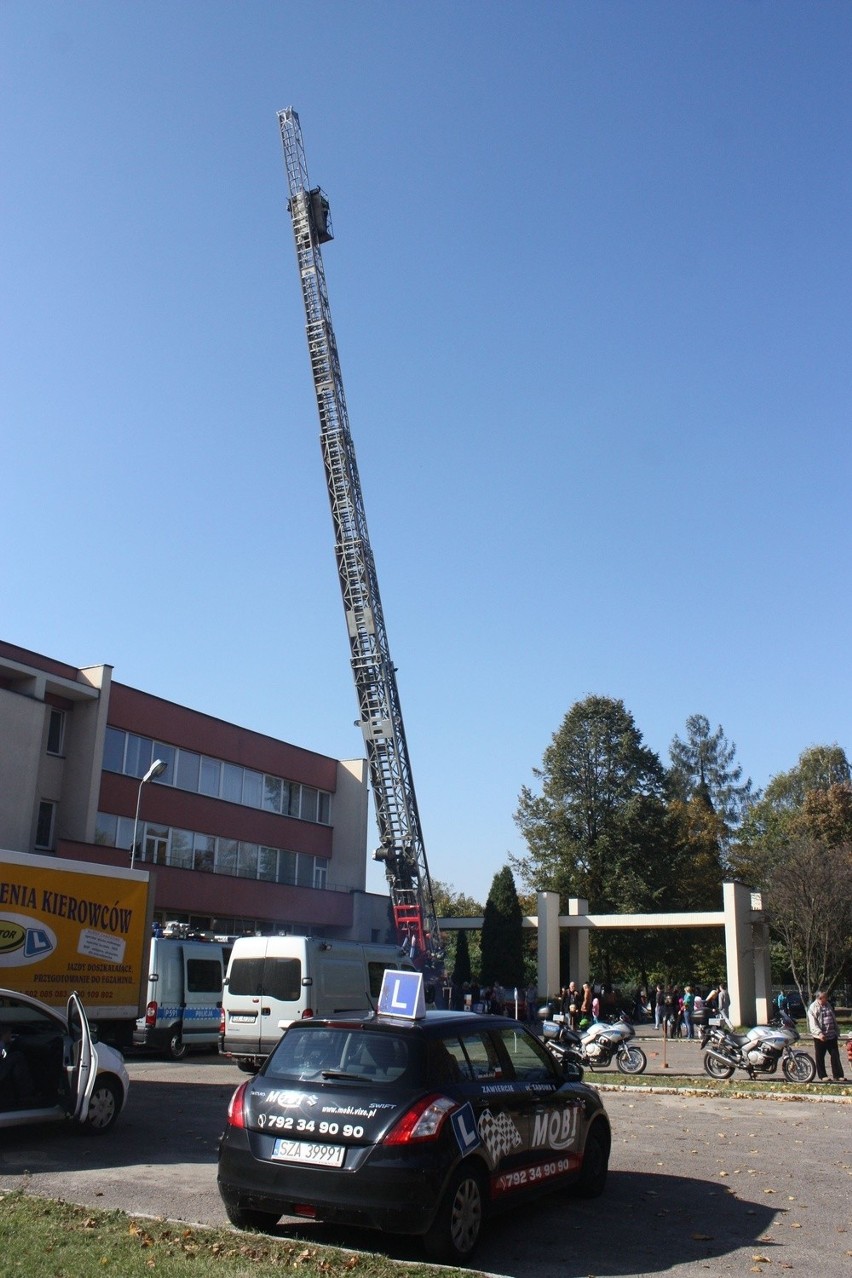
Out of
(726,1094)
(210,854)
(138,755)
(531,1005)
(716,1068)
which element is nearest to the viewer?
(726,1094)

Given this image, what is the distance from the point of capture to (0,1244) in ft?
21.6

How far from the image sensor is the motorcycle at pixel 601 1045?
21406 millimetres

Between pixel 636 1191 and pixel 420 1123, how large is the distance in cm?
352

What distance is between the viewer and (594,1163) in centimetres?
899

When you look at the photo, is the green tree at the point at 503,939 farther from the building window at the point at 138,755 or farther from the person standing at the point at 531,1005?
the building window at the point at 138,755

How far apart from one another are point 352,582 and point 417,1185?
32.2m

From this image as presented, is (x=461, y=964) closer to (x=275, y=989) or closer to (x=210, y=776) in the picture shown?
(x=210, y=776)

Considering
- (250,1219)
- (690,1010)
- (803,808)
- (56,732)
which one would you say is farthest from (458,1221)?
(803,808)

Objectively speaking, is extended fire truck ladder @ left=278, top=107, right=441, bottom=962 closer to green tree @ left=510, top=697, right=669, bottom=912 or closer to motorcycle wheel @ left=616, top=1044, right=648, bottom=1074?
motorcycle wheel @ left=616, top=1044, right=648, bottom=1074

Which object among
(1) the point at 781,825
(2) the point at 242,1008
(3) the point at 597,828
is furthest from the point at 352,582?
(1) the point at 781,825

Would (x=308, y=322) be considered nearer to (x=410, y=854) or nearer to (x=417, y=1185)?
(x=410, y=854)

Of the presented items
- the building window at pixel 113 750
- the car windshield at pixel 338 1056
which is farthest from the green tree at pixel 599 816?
the car windshield at pixel 338 1056

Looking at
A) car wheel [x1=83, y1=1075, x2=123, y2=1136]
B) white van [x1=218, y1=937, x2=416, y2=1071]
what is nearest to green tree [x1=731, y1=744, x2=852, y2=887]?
white van [x1=218, y1=937, x2=416, y2=1071]

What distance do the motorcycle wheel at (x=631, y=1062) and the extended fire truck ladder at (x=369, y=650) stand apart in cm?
1496
